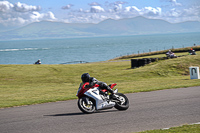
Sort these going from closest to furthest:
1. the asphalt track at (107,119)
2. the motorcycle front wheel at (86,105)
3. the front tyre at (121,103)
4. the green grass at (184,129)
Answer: the green grass at (184,129)
the asphalt track at (107,119)
the motorcycle front wheel at (86,105)
the front tyre at (121,103)

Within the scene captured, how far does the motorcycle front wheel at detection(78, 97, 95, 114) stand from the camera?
10648 millimetres

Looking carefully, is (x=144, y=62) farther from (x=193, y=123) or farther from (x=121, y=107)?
(x=193, y=123)

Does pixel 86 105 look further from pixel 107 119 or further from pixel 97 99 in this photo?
pixel 107 119

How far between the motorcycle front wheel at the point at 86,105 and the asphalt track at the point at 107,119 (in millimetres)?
211

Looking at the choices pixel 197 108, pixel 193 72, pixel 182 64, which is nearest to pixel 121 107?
pixel 197 108

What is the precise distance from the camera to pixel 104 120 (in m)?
9.38

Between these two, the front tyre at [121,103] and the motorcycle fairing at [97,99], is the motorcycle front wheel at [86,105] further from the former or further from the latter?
the front tyre at [121,103]

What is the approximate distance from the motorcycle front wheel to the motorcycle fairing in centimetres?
20

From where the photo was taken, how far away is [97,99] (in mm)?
10750

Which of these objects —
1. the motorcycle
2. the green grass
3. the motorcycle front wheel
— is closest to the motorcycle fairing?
the motorcycle

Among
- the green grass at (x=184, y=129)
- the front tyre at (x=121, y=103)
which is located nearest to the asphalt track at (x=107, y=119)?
the front tyre at (x=121, y=103)

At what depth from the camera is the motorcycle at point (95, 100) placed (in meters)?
10.7

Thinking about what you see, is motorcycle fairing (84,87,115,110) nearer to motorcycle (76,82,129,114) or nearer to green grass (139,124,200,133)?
motorcycle (76,82,129,114)

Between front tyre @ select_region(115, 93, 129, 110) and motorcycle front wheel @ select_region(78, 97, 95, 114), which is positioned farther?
front tyre @ select_region(115, 93, 129, 110)
